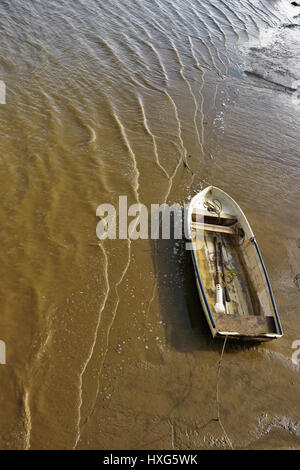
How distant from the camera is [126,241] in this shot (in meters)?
8.95

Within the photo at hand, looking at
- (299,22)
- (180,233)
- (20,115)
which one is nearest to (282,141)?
(180,233)

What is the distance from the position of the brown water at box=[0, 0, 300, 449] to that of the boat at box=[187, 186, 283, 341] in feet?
1.93

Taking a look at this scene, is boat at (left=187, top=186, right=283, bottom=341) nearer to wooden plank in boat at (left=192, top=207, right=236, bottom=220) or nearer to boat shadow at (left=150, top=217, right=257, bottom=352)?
Result: wooden plank in boat at (left=192, top=207, right=236, bottom=220)

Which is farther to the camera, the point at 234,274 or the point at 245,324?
the point at 234,274

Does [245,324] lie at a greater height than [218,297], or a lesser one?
greater

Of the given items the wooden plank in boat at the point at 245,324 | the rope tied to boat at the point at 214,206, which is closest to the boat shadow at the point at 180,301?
the wooden plank in boat at the point at 245,324

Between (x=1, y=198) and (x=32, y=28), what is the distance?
11544 millimetres

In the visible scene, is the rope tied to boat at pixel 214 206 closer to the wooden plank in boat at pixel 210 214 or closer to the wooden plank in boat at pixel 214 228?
the wooden plank in boat at pixel 210 214

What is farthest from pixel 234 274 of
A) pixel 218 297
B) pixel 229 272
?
pixel 218 297

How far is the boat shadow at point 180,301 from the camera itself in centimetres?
738

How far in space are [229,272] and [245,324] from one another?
75.2 inches

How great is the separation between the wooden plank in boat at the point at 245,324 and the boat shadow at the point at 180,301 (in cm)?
57

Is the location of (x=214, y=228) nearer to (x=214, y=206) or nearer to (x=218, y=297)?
(x=214, y=206)

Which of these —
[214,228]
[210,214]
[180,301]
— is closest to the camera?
[180,301]
